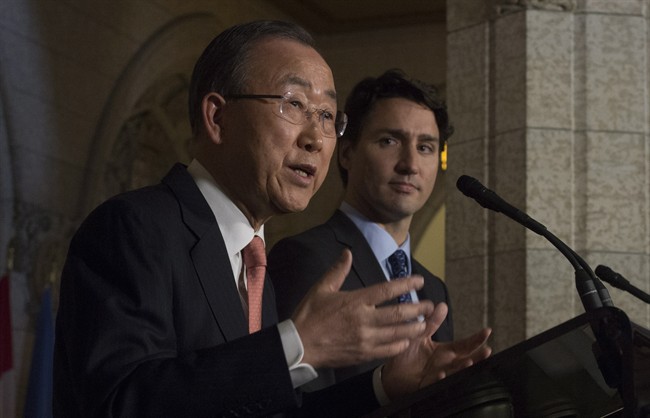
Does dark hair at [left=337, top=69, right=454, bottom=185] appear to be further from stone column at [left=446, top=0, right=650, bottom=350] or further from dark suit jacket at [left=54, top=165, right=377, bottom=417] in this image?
dark suit jacket at [left=54, top=165, right=377, bottom=417]

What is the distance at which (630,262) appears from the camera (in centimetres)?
578

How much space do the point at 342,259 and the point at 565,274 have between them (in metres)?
3.69

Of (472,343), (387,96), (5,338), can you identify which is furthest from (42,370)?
(472,343)

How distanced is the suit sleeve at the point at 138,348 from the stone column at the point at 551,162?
3.49 m

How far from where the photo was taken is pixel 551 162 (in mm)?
5848

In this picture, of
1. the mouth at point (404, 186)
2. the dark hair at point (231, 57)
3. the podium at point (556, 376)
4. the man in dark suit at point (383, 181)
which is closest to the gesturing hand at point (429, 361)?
the podium at point (556, 376)

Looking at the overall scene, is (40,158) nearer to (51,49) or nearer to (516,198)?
(51,49)

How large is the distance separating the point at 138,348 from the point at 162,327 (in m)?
0.12

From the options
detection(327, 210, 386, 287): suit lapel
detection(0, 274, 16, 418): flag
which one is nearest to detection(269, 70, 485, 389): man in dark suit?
detection(327, 210, 386, 287): suit lapel

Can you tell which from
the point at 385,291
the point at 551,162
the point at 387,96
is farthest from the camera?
the point at 551,162

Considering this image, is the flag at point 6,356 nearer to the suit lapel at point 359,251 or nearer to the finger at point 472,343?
the suit lapel at point 359,251

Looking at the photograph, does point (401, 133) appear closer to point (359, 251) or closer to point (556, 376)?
point (359, 251)

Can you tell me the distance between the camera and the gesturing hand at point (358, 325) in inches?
83.3

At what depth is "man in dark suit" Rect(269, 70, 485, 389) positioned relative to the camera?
13.1ft
